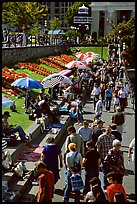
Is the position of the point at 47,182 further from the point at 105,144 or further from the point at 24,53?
the point at 24,53

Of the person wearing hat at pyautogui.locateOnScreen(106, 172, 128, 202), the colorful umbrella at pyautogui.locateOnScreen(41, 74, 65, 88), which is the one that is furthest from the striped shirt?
the colorful umbrella at pyautogui.locateOnScreen(41, 74, 65, 88)

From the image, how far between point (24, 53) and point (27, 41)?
4.96m

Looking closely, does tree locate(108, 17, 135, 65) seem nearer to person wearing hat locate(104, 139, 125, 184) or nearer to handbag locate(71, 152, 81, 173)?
person wearing hat locate(104, 139, 125, 184)

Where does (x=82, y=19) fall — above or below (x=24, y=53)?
above

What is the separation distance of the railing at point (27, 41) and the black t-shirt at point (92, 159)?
2471 cm

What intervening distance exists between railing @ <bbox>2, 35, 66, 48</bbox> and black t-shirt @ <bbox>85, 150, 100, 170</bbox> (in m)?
24.7

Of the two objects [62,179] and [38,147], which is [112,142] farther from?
[38,147]

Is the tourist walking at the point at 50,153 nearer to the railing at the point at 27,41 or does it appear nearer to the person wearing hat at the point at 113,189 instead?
the person wearing hat at the point at 113,189

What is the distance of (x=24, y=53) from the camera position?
122 feet

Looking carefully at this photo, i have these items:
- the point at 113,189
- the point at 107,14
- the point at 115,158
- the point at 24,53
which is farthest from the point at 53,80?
the point at 107,14

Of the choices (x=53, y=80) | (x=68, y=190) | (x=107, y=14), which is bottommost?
(x=68, y=190)

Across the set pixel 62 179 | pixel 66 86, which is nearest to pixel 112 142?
pixel 62 179

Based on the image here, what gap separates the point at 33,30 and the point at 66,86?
125 ft

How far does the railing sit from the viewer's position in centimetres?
3550
